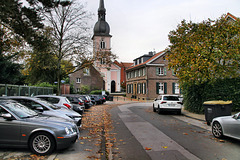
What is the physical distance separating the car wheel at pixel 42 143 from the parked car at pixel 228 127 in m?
5.78

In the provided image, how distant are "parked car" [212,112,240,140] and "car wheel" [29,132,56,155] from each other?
578 centimetres

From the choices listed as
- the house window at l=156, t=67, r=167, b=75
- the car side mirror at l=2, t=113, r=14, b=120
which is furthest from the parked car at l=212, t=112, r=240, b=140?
the house window at l=156, t=67, r=167, b=75

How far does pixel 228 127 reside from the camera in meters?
7.31

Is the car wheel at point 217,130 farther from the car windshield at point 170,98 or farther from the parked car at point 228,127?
the car windshield at point 170,98

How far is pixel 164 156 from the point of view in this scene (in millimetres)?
5719

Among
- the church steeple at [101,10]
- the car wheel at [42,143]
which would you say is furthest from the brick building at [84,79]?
the car wheel at [42,143]

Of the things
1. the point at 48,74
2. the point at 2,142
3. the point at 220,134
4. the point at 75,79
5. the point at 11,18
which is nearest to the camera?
the point at 2,142

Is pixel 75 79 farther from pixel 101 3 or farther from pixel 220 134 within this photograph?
pixel 220 134

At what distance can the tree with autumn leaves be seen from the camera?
14.0m

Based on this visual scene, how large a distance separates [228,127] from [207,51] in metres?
8.22

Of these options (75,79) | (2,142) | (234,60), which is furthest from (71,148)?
(75,79)

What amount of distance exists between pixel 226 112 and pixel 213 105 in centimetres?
70

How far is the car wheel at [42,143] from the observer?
18.6ft

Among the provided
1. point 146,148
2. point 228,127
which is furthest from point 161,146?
point 228,127
